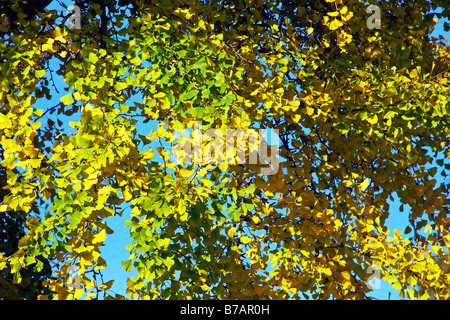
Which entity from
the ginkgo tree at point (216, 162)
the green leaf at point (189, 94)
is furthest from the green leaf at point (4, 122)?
the green leaf at point (189, 94)

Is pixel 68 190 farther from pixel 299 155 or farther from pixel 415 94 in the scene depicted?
pixel 415 94

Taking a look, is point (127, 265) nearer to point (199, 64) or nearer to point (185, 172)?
point (185, 172)

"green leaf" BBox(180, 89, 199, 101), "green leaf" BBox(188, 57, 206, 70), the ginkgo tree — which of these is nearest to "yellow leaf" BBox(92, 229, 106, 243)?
the ginkgo tree

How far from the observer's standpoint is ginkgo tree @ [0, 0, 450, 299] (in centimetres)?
252

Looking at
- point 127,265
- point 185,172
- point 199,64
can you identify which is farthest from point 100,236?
point 199,64

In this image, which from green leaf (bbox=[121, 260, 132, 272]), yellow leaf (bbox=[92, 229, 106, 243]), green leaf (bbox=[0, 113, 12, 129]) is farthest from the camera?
green leaf (bbox=[0, 113, 12, 129])

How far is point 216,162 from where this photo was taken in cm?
260

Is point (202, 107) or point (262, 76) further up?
point (262, 76)

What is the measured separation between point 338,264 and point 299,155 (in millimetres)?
776

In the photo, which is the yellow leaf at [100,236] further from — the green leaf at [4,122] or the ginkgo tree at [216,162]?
the green leaf at [4,122]

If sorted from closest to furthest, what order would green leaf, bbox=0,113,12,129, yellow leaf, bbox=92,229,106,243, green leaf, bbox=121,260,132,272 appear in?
green leaf, bbox=121,260,132,272
yellow leaf, bbox=92,229,106,243
green leaf, bbox=0,113,12,129

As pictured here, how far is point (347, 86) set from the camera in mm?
3395

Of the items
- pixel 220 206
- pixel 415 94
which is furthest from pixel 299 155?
pixel 220 206
